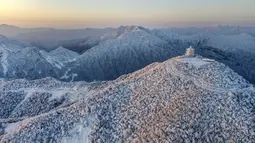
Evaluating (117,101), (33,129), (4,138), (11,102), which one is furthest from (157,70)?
(11,102)

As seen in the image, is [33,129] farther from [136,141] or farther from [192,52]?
[192,52]

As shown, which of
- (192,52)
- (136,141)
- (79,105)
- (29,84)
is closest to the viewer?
(136,141)

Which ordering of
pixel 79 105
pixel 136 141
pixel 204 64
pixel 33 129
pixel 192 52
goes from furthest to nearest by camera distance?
pixel 192 52 < pixel 204 64 < pixel 79 105 < pixel 33 129 < pixel 136 141

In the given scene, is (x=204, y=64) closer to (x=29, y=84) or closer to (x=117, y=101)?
(x=117, y=101)

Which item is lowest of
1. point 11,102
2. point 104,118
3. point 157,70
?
point 11,102

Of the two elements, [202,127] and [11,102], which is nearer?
[202,127]

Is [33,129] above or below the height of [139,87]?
below

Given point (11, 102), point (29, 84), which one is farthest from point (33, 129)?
point (29, 84)
